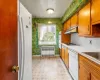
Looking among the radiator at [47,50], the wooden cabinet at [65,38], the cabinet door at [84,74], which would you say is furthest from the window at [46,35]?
the cabinet door at [84,74]

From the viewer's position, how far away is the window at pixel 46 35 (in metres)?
8.33

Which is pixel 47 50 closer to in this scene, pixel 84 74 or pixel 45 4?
pixel 45 4

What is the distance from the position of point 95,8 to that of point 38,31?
5.98 m

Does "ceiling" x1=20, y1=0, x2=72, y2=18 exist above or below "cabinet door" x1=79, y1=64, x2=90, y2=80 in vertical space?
above

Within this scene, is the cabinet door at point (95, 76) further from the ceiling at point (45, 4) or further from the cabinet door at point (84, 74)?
the ceiling at point (45, 4)

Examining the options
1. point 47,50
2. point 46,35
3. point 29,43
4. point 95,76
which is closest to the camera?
point 95,76

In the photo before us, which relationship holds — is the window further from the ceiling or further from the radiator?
the ceiling

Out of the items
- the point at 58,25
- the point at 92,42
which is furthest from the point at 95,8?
the point at 58,25

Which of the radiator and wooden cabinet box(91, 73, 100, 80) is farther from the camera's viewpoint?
the radiator

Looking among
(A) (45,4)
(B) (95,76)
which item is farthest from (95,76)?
(A) (45,4)

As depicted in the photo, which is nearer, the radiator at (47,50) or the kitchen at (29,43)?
the kitchen at (29,43)

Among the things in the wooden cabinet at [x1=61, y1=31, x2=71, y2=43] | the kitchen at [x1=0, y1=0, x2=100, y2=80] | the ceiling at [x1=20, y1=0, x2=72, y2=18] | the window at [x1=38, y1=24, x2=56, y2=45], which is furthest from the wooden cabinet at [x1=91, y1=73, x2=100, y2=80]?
the window at [x1=38, y1=24, x2=56, y2=45]

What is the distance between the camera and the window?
27.3 feet

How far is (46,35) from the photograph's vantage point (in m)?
8.35
